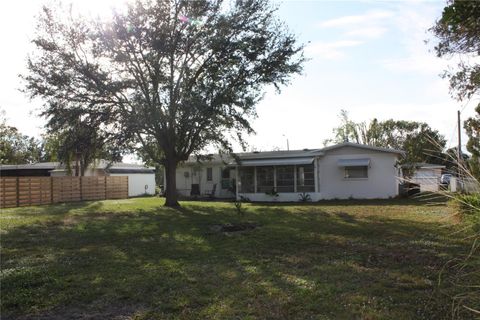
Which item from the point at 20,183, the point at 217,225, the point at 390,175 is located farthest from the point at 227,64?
the point at 20,183

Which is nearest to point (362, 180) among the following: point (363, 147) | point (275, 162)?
point (363, 147)

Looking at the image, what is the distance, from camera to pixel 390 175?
23.4 m

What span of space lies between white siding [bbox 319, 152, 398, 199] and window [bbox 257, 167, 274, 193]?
318 centimetres

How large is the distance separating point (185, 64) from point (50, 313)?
16498 millimetres

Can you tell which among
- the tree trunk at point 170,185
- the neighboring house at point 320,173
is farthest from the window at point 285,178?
the tree trunk at point 170,185

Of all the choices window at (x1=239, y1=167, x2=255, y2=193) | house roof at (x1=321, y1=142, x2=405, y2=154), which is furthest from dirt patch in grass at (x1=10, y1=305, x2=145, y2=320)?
window at (x1=239, y1=167, x2=255, y2=193)

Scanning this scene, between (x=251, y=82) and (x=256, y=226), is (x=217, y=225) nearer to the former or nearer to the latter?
(x=256, y=226)

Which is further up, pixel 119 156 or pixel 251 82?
pixel 251 82

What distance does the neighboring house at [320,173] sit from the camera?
23.5 meters

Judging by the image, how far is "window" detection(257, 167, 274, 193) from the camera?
25938mm

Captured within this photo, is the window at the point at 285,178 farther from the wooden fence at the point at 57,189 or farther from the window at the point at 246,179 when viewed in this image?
the wooden fence at the point at 57,189

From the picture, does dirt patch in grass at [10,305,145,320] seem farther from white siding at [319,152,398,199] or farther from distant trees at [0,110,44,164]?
distant trees at [0,110,44,164]

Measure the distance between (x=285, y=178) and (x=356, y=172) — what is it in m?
4.24

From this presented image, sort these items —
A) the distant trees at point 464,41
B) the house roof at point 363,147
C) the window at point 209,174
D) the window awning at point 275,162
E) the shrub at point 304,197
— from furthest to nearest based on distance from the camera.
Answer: the window at point 209,174, the window awning at point 275,162, the shrub at point 304,197, the house roof at point 363,147, the distant trees at point 464,41
